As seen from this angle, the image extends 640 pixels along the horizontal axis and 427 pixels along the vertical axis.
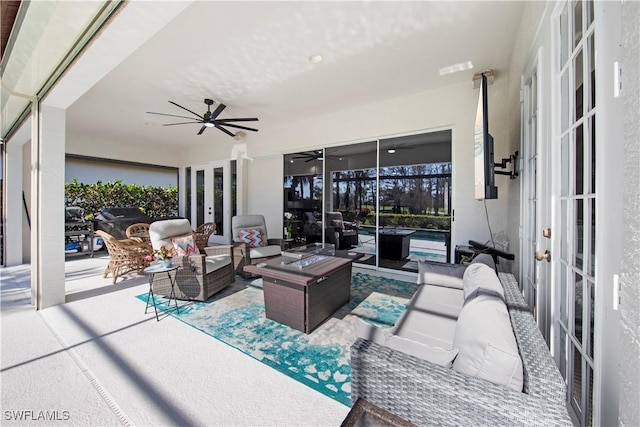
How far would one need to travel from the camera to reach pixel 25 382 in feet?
5.65

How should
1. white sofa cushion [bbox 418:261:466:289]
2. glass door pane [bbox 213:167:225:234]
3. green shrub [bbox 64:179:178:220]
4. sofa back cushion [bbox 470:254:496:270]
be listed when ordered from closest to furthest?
sofa back cushion [bbox 470:254:496:270]
white sofa cushion [bbox 418:261:466:289]
green shrub [bbox 64:179:178:220]
glass door pane [bbox 213:167:225:234]

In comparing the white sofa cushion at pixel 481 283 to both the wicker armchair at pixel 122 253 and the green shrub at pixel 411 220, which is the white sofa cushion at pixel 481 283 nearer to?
the green shrub at pixel 411 220

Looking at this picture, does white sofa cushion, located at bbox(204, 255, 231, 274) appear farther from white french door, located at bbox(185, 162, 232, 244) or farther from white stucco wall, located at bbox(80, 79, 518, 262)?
white french door, located at bbox(185, 162, 232, 244)

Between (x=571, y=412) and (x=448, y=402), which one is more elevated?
(x=448, y=402)

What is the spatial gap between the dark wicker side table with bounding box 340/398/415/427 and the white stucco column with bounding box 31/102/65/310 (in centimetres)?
394

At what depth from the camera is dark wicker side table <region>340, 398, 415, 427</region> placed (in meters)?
0.85

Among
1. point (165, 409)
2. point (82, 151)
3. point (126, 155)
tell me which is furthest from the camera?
point (126, 155)

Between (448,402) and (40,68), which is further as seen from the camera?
(40,68)

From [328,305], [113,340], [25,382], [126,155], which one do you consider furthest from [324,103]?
[126,155]

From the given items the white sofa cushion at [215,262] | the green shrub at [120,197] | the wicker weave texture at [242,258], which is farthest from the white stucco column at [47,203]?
the green shrub at [120,197]

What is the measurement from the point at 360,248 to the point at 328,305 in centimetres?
252

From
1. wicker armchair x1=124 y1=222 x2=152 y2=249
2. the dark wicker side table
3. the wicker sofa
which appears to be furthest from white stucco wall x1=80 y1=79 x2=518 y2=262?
the dark wicker side table

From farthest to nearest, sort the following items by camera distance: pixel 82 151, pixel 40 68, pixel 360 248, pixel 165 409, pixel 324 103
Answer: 1. pixel 82 151
2. pixel 360 248
3. pixel 324 103
4. pixel 40 68
5. pixel 165 409

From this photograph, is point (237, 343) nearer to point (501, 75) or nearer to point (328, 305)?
point (328, 305)
